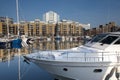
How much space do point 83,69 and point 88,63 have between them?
46 centimetres

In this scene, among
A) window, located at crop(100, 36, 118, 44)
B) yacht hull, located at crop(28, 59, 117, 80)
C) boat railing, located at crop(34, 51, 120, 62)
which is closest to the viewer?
yacht hull, located at crop(28, 59, 117, 80)

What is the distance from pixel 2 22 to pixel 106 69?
13614 centimetres

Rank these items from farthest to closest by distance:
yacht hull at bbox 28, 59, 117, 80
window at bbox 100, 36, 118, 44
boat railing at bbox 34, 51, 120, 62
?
window at bbox 100, 36, 118, 44, boat railing at bbox 34, 51, 120, 62, yacht hull at bbox 28, 59, 117, 80

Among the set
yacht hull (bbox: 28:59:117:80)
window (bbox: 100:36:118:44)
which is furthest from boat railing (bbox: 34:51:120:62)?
window (bbox: 100:36:118:44)

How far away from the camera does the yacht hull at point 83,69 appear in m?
13.0

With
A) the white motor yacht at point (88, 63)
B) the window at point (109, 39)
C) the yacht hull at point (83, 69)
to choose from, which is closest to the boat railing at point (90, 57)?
the white motor yacht at point (88, 63)

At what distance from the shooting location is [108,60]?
1341 cm

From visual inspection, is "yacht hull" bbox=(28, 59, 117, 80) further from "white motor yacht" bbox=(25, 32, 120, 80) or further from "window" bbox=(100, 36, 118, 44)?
"window" bbox=(100, 36, 118, 44)

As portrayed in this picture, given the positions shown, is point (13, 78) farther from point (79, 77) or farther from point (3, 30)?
point (3, 30)

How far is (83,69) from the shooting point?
13.1 metres

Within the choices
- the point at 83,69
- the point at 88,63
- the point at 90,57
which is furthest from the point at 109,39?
the point at 83,69

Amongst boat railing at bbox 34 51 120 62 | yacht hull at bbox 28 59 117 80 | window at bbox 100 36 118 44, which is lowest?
yacht hull at bbox 28 59 117 80

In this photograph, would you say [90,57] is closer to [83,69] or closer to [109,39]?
[83,69]

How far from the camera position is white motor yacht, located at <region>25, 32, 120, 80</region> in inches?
513
